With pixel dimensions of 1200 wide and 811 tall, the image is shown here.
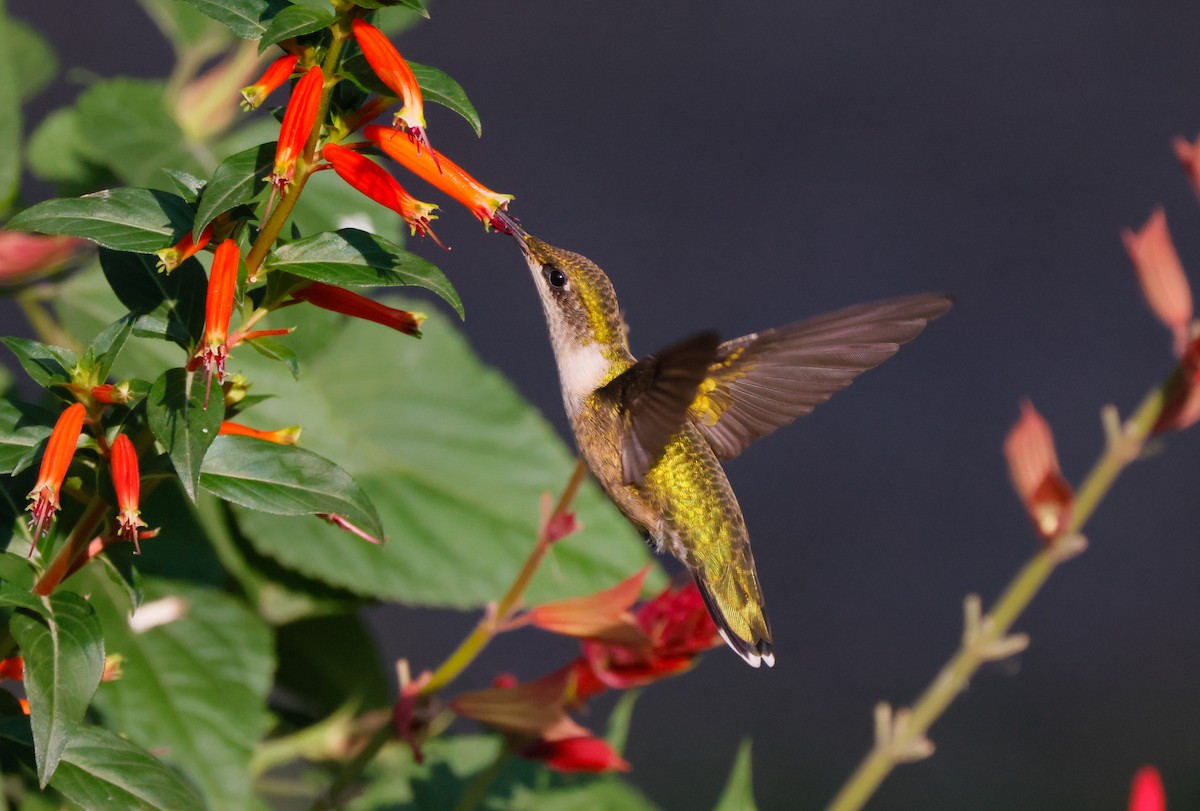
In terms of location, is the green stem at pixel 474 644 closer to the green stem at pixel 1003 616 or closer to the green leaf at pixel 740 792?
the green leaf at pixel 740 792

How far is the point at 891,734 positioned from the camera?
4.67 ft

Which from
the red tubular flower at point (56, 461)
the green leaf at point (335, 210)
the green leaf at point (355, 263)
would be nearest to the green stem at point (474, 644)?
the green leaf at point (355, 263)

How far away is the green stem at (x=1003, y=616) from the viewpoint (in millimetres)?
1383

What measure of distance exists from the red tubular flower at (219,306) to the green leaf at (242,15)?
13 centimetres

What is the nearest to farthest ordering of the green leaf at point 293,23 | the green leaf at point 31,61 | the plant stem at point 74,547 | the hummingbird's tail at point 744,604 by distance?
the green leaf at point 293,23
the plant stem at point 74,547
the hummingbird's tail at point 744,604
the green leaf at point 31,61

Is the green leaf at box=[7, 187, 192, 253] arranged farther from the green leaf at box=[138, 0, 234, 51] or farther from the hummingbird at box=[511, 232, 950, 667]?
the green leaf at box=[138, 0, 234, 51]

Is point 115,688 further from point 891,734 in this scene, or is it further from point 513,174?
point 513,174

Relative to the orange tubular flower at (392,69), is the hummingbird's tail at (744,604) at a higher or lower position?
lower

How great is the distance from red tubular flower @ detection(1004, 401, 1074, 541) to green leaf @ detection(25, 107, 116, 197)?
1179 mm

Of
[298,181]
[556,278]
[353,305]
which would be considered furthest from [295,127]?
[556,278]

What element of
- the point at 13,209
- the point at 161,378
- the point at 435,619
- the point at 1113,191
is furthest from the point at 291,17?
the point at 1113,191

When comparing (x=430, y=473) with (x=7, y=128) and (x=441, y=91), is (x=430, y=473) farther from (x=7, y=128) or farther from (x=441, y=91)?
(x=441, y=91)

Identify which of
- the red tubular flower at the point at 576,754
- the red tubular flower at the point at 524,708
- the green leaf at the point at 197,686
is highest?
the red tubular flower at the point at 524,708

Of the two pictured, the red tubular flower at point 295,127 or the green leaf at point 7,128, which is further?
the green leaf at point 7,128
